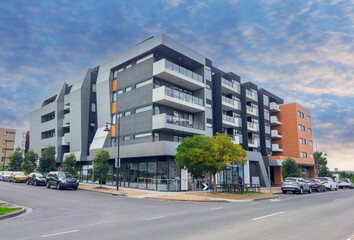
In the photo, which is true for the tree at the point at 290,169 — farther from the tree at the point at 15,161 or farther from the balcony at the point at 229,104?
the tree at the point at 15,161

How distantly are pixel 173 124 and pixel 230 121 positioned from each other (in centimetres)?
1389

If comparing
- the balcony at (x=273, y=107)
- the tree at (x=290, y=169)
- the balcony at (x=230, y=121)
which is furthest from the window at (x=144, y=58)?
the balcony at (x=273, y=107)

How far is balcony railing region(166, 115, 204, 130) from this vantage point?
32.0 meters

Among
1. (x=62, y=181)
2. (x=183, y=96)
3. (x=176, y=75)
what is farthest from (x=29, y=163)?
(x=176, y=75)

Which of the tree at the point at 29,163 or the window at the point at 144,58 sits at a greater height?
the window at the point at 144,58

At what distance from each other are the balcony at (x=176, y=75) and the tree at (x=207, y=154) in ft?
36.5

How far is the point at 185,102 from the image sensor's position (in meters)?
34.3

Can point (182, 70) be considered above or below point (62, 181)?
above

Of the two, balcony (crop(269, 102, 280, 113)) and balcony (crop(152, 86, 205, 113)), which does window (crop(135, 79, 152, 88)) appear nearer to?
balcony (crop(152, 86, 205, 113))

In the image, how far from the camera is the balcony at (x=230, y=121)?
4161 cm

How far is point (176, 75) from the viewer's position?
33.8 meters

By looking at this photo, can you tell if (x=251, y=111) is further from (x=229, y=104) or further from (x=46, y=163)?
(x=46, y=163)

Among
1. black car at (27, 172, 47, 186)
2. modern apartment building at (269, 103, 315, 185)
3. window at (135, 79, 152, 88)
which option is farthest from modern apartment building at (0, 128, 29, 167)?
modern apartment building at (269, 103, 315, 185)

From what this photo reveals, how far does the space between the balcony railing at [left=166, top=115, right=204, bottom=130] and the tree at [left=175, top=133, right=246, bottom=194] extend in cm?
717
